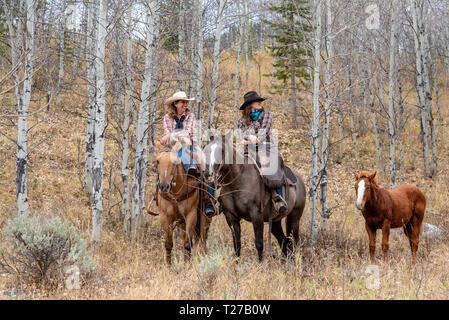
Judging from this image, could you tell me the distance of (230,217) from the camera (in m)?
7.13

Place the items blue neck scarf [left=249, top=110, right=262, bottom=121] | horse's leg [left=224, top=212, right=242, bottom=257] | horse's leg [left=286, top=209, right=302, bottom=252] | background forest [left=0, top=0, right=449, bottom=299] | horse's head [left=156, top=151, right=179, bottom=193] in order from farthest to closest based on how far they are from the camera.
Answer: horse's leg [left=286, top=209, right=302, bottom=252], blue neck scarf [left=249, top=110, right=262, bottom=121], horse's leg [left=224, top=212, right=242, bottom=257], horse's head [left=156, top=151, right=179, bottom=193], background forest [left=0, top=0, right=449, bottom=299]

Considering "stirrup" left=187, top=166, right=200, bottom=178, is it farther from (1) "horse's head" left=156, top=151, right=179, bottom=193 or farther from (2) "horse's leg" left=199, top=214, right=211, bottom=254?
(2) "horse's leg" left=199, top=214, right=211, bottom=254

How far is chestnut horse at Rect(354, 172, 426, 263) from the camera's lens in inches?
282

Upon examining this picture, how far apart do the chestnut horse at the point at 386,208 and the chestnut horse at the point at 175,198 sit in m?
2.86

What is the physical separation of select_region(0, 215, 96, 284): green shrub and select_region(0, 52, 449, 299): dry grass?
231 mm

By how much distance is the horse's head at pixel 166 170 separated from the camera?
6.46 metres

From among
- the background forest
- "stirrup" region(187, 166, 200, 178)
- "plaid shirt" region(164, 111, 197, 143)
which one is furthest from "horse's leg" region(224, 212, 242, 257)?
"plaid shirt" region(164, 111, 197, 143)

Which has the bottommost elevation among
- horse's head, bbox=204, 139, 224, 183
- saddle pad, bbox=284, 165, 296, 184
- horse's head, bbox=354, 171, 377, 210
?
horse's head, bbox=354, 171, 377, 210

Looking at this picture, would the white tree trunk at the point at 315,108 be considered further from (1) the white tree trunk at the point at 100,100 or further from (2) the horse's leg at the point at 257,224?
(1) the white tree trunk at the point at 100,100

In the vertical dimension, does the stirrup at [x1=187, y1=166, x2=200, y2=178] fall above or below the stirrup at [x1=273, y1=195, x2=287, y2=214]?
above

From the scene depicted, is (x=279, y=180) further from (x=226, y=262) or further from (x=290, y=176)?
(x=226, y=262)

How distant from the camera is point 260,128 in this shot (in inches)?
293

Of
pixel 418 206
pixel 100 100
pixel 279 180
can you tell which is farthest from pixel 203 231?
pixel 418 206
